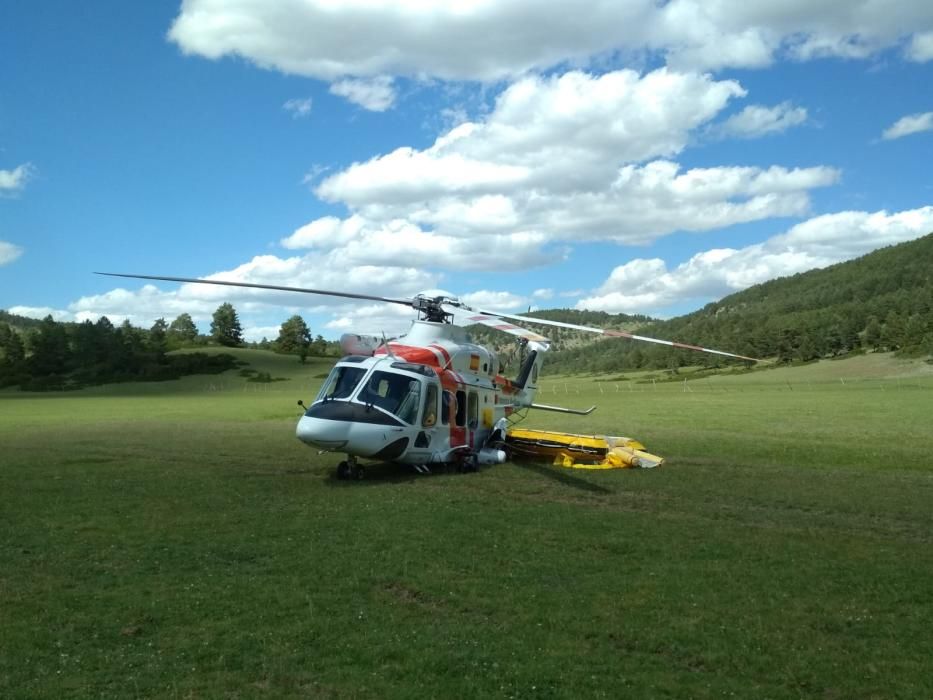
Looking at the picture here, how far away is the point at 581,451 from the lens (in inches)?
856

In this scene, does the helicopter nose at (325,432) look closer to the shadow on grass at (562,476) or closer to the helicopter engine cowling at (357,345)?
the helicopter engine cowling at (357,345)

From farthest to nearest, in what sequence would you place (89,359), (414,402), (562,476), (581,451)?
(89,359) < (581,451) < (562,476) < (414,402)

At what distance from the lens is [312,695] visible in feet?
21.1

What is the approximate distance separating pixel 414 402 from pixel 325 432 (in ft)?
8.91

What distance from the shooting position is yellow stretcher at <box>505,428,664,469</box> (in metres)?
20.7

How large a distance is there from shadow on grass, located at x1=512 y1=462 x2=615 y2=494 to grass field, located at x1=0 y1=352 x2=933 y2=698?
0.14 meters

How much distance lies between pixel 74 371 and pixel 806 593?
115037mm

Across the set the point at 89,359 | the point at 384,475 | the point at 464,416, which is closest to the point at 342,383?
the point at 384,475

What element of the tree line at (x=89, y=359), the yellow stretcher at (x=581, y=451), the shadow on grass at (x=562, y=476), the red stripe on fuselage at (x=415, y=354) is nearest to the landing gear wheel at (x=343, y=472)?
the red stripe on fuselage at (x=415, y=354)

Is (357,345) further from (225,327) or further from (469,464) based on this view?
(225,327)

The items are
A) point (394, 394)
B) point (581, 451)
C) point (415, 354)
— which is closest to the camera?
point (394, 394)

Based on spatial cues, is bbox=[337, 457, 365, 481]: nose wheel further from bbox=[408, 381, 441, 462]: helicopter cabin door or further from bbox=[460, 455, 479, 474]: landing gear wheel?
bbox=[460, 455, 479, 474]: landing gear wheel

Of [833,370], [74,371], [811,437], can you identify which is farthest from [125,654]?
[74,371]

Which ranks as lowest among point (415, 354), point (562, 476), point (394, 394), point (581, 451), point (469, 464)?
point (562, 476)
